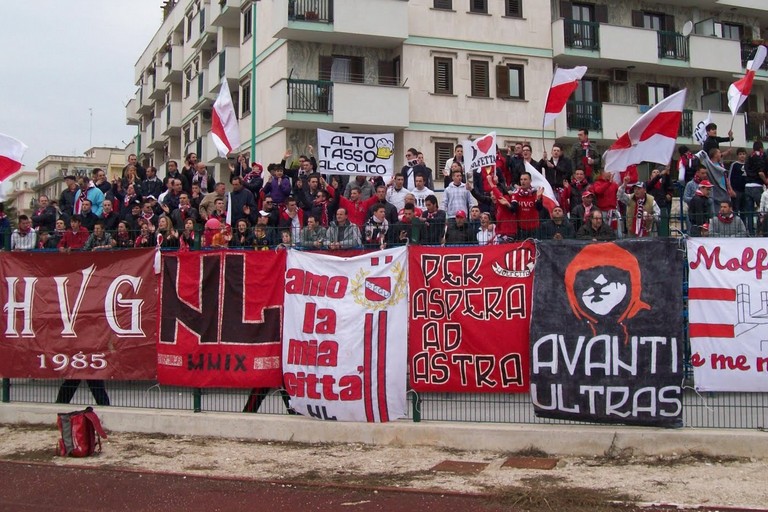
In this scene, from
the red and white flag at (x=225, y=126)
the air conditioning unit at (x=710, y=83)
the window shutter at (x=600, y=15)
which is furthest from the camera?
the air conditioning unit at (x=710, y=83)

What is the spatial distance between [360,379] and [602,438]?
298cm

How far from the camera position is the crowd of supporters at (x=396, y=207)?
10.3 metres

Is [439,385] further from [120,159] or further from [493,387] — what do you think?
[120,159]

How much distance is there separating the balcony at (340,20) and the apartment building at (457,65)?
0.12ft

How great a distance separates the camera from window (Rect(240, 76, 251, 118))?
31.2 m

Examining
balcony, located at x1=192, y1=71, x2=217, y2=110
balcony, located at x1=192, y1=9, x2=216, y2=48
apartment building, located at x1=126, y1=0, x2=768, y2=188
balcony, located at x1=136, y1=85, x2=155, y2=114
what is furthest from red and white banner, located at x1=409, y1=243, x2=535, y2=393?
balcony, located at x1=136, y1=85, x2=155, y2=114

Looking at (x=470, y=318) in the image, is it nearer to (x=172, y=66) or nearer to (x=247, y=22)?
(x=247, y=22)

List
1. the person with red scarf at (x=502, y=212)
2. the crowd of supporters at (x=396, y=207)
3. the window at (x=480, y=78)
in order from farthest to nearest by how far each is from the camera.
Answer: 1. the window at (x=480, y=78)
2. the crowd of supporters at (x=396, y=207)
3. the person with red scarf at (x=502, y=212)

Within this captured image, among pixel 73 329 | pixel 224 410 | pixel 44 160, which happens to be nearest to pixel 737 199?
pixel 224 410

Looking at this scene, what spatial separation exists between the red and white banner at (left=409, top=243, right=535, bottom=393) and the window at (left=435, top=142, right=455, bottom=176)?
1860 centimetres

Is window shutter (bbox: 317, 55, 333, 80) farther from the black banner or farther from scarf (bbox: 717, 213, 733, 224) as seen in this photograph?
scarf (bbox: 717, 213, 733, 224)

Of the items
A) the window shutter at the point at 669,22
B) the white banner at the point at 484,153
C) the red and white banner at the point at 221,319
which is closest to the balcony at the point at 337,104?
the white banner at the point at 484,153

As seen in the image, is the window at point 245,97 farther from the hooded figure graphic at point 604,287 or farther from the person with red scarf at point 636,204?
the hooded figure graphic at point 604,287

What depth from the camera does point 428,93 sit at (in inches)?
1115
